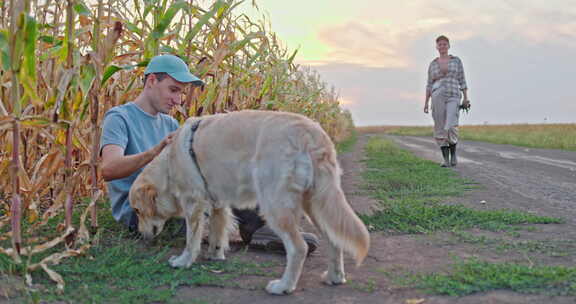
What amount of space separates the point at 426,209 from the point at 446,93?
17.3 feet

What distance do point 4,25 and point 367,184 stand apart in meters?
4.88

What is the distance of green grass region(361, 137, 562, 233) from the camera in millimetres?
4316

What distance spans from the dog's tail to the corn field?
4.78 feet

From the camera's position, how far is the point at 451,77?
31.2 feet

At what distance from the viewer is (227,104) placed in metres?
5.70

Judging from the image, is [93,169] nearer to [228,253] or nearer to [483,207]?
[228,253]

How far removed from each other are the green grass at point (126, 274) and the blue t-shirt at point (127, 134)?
0.30 metres

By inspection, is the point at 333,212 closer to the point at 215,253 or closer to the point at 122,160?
the point at 215,253

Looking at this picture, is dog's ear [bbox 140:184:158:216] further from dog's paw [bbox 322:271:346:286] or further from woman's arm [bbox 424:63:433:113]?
woman's arm [bbox 424:63:433:113]

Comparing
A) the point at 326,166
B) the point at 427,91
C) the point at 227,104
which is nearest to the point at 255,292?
the point at 326,166

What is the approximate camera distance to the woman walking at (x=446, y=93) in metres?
9.49

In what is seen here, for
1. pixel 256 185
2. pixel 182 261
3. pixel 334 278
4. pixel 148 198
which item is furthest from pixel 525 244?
pixel 148 198

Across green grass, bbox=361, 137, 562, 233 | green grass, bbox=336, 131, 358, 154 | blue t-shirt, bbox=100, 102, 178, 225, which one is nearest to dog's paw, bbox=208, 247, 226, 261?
blue t-shirt, bbox=100, 102, 178, 225

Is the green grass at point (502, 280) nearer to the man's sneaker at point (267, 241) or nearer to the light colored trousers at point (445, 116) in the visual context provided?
the man's sneaker at point (267, 241)
